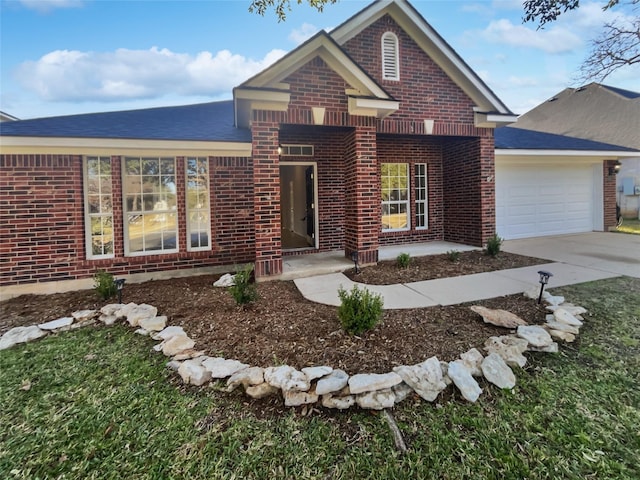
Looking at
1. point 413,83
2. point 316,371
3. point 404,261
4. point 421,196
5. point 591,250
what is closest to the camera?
point 316,371

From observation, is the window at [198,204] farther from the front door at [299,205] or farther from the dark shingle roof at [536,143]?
the dark shingle roof at [536,143]

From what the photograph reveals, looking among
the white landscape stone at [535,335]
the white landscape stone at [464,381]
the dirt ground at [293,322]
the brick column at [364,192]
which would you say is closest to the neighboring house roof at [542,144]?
the brick column at [364,192]

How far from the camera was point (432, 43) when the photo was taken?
7734 millimetres

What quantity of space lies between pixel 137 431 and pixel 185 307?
2.71m

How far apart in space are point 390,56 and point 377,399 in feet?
26.3

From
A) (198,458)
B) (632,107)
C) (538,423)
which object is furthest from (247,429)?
(632,107)

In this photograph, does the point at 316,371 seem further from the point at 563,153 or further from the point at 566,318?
the point at 563,153

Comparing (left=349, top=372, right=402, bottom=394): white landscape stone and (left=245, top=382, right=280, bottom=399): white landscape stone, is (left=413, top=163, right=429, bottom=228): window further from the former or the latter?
(left=245, top=382, right=280, bottom=399): white landscape stone

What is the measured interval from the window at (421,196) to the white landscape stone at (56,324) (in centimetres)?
873

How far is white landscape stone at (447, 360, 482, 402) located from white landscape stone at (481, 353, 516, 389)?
0.17 meters

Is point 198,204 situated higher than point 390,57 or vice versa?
point 390,57

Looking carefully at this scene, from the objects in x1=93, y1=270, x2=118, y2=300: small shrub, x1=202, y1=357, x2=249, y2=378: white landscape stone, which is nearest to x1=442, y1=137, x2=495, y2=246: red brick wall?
x1=202, y1=357, x2=249, y2=378: white landscape stone

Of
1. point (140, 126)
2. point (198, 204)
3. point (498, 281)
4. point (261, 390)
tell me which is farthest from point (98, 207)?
point (498, 281)

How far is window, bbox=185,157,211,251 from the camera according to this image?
7.16m
